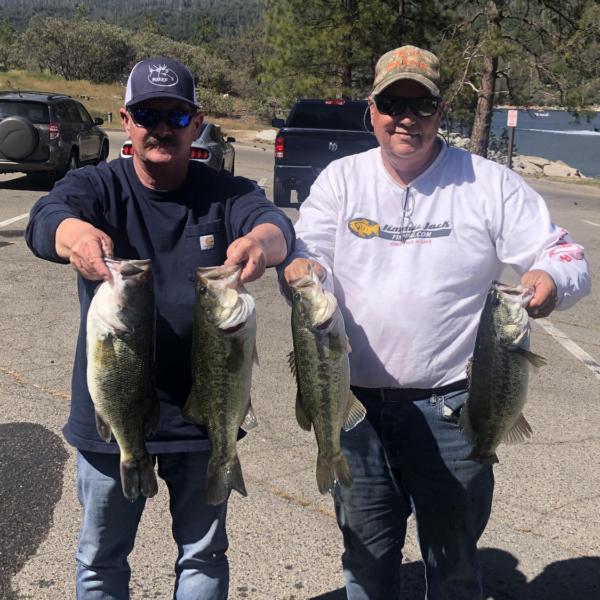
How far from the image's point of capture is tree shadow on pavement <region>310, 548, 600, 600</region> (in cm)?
322

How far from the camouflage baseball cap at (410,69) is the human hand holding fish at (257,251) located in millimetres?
757

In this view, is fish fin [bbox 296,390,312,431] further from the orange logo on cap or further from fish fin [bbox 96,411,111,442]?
the orange logo on cap

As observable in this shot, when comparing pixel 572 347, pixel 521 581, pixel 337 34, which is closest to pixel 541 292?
pixel 521 581

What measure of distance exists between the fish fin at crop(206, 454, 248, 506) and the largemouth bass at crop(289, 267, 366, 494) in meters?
0.28

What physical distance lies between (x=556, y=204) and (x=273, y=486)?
15.6 m

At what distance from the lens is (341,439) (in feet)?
8.67

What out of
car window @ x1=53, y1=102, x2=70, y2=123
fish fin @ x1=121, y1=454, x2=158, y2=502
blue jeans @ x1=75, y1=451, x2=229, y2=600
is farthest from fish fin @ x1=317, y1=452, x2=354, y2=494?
car window @ x1=53, y1=102, x2=70, y2=123

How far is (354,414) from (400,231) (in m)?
0.69

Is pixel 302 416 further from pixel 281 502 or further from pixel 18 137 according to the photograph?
pixel 18 137

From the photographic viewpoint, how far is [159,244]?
2379 millimetres

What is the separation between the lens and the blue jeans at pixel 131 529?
94.3 inches

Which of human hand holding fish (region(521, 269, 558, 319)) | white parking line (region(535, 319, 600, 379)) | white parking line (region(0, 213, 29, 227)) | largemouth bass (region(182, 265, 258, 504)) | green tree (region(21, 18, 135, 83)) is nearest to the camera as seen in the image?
largemouth bass (region(182, 265, 258, 504))

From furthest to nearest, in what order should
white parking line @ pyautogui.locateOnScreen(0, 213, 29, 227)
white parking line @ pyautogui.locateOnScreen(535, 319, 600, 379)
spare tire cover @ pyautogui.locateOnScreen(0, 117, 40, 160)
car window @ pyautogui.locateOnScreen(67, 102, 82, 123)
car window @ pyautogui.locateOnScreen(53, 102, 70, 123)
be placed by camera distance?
car window @ pyautogui.locateOnScreen(67, 102, 82, 123), car window @ pyautogui.locateOnScreen(53, 102, 70, 123), spare tire cover @ pyautogui.locateOnScreen(0, 117, 40, 160), white parking line @ pyautogui.locateOnScreen(0, 213, 29, 227), white parking line @ pyautogui.locateOnScreen(535, 319, 600, 379)

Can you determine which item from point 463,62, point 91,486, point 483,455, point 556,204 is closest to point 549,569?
point 483,455
